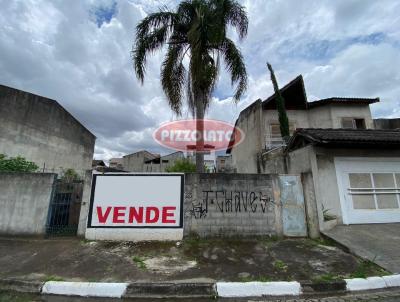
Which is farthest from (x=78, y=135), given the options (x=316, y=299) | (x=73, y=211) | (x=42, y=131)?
(x=316, y=299)

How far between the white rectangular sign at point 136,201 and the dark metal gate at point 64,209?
25.9 inches

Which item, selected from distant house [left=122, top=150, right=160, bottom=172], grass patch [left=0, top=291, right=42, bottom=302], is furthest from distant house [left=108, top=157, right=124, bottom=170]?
grass patch [left=0, top=291, right=42, bottom=302]

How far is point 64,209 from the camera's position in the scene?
6.42 meters

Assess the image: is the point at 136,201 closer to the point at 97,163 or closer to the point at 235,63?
the point at 235,63

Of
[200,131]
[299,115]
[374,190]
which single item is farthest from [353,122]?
[200,131]

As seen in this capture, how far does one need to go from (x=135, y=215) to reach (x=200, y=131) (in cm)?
354

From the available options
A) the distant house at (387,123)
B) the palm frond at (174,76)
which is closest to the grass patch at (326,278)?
the palm frond at (174,76)

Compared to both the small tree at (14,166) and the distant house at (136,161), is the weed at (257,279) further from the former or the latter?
the distant house at (136,161)

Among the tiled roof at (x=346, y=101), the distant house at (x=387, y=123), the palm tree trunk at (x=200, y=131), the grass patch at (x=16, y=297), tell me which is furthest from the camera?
the distant house at (x=387, y=123)

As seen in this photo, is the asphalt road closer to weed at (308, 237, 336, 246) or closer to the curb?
the curb

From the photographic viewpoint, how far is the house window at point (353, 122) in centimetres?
1380

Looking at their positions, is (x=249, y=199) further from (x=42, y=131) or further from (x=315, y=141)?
(x=42, y=131)

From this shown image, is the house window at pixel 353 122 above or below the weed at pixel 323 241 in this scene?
above

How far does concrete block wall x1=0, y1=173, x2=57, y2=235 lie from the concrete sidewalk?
781 centimetres
